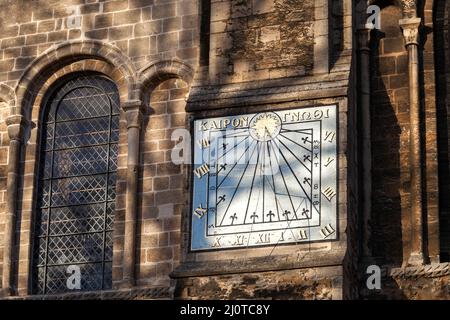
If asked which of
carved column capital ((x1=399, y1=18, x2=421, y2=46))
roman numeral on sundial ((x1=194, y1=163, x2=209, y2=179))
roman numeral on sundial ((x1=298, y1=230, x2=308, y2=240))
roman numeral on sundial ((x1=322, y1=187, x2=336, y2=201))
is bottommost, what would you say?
roman numeral on sundial ((x1=298, y1=230, x2=308, y2=240))

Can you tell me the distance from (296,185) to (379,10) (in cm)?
346

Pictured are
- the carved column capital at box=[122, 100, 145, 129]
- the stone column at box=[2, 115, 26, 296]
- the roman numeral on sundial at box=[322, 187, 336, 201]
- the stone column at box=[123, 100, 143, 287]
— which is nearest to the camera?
the roman numeral on sundial at box=[322, 187, 336, 201]

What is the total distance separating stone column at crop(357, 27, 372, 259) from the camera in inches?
1026

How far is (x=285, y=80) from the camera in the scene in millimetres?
26016

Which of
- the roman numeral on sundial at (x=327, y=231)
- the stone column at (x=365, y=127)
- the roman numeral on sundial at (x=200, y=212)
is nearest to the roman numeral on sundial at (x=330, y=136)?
the stone column at (x=365, y=127)

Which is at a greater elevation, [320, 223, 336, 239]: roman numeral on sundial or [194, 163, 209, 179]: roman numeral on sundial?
[194, 163, 209, 179]: roman numeral on sundial

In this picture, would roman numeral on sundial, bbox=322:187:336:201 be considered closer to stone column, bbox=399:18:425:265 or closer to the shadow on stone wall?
the shadow on stone wall

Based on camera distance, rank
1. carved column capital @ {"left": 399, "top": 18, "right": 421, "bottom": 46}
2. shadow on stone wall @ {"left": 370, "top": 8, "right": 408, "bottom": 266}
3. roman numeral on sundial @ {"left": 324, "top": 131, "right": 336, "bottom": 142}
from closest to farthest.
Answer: roman numeral on sundial @ {"left": 324, "top": 131, "right": 336, "bottom": 142} → shadow on stone wall @ {"left": 370, "top": 8, "right": 408, "bottom": 266} → carved column capital @ {"left": 399, "top": 18, "right": 421, "bottom": 46}

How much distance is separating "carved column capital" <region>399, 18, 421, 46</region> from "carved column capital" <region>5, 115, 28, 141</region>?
585 centimetres

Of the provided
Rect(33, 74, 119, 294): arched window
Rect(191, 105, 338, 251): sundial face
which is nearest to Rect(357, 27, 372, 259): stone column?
Rect(191, 105, 338, 251): sundial face

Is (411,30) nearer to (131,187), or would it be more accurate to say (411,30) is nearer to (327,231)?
(327,231)

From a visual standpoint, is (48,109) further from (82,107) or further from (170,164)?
(170,164)

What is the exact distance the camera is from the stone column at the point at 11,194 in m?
27.2

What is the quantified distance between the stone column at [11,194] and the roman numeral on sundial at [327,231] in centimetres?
502
